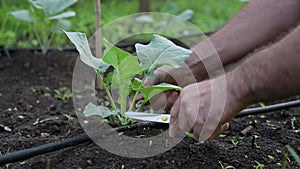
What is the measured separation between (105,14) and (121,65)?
8.02 feet

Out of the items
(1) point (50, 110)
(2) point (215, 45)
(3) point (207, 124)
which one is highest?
(2) point (215, 45)

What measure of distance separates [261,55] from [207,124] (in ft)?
0.84

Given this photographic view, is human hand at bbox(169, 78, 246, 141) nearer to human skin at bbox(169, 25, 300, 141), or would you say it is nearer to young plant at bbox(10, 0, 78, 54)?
human skin at bbox(169, 25, 300, 141)

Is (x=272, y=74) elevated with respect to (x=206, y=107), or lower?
elevated

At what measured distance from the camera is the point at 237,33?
1.81 m

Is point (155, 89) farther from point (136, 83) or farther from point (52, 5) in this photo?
point (52, 5)

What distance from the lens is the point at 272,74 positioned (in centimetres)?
125

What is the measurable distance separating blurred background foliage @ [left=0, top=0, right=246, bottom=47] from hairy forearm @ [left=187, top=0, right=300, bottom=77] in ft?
4.21

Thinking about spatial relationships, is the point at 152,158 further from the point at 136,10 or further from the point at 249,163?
the point at 136,10

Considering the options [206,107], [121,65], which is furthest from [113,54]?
[206,107]

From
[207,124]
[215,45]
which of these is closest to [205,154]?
[207,124]

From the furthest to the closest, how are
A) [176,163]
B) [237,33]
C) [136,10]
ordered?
1. [136,10]
2. [237,33]
3. [176,163]

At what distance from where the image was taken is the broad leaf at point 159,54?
5.07ft

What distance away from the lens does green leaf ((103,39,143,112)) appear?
1.60m
